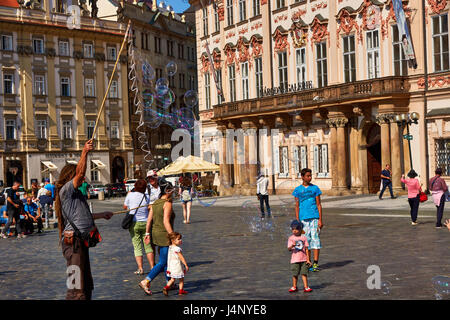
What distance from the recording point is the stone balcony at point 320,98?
1400 inches

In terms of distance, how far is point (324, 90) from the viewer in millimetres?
39500

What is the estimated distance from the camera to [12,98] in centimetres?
6381

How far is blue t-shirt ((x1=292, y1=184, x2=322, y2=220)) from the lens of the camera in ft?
44.2

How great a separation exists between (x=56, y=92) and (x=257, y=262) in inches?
2149

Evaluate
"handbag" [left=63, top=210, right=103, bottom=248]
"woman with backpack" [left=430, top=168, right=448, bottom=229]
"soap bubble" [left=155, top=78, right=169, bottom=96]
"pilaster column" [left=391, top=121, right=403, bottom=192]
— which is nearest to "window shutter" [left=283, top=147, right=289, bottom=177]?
"soap bubble" [left=155, top=78, right=169, bottom=96]

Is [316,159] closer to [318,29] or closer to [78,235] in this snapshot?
[318,29]

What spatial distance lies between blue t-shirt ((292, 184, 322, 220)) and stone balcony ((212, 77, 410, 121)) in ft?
75.0

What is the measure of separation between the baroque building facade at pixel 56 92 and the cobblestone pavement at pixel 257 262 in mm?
40501

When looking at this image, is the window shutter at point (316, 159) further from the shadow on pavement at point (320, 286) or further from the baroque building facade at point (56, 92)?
the shadow on pavement at point (320, 286)

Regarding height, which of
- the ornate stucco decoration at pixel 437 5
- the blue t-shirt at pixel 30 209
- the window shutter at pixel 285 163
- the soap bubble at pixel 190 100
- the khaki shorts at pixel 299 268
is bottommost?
the khaki shorts at pixel 299 268

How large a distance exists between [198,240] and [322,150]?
22.6 m

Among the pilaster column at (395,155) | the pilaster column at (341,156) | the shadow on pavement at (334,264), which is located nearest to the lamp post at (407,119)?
the pilaster column at (395,155)

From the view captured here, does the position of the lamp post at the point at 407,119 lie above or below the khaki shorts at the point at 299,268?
above
